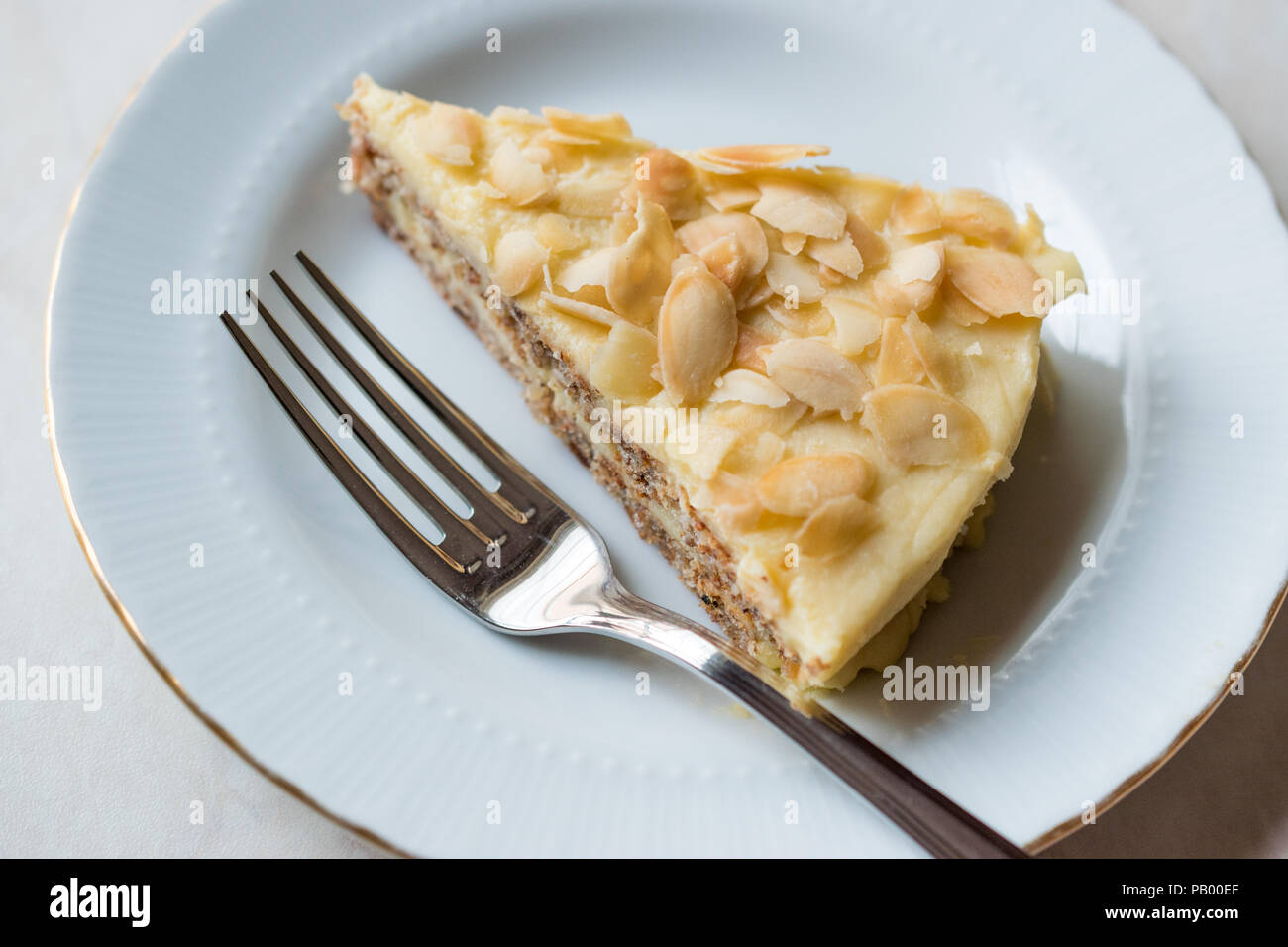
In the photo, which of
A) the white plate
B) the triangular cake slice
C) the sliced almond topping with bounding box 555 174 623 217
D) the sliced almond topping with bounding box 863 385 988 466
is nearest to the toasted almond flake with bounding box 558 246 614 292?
the triangular cake slice

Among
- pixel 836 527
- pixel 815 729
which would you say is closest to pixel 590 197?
pixel 836 527

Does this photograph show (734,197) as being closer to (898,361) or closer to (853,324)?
(853,324)

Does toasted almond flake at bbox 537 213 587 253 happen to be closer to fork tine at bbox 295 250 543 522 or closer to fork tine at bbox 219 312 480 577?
fork tine at bbox 295 250 543 522

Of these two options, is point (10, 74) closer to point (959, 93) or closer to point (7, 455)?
point (7, 455)

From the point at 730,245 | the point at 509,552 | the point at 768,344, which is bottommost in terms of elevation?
the point at 509,552

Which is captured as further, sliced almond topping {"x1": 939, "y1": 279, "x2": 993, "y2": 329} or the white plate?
sliced almond topping {"x1": 939, "y1": 279, "x2": 993, "y2": 329}

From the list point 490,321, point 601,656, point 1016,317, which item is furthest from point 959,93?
point 601,656
